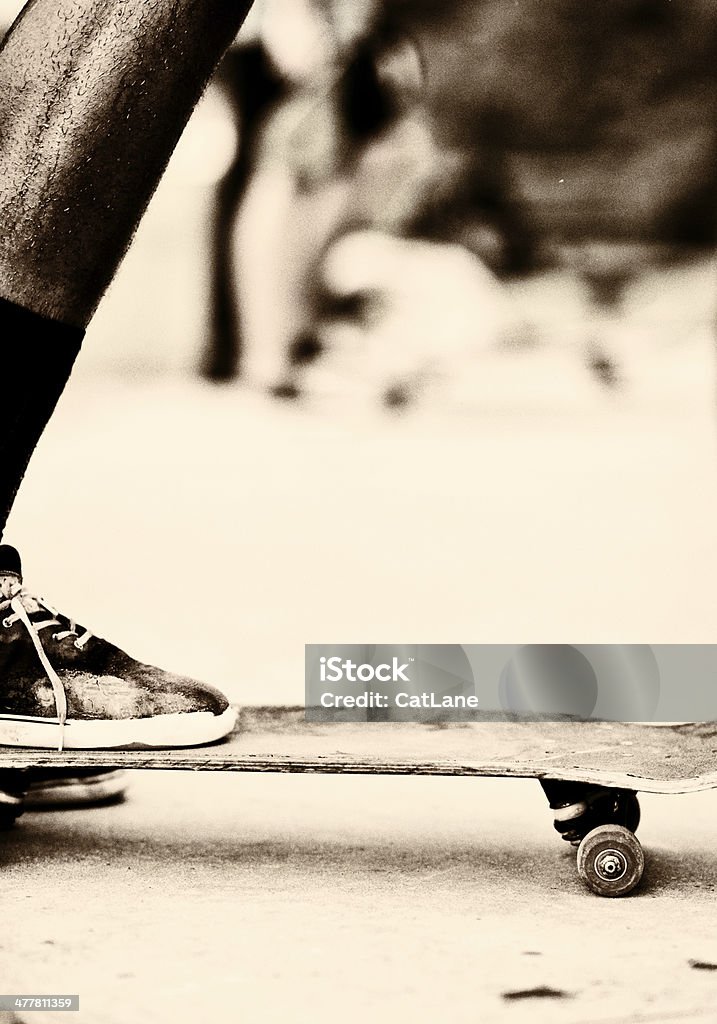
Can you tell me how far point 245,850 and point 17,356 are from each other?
1.77 ft

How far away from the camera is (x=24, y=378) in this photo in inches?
37.0

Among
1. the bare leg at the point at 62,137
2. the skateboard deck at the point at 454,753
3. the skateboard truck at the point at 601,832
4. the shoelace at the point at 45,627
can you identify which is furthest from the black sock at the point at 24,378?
the skateboard truck at the point at 601,832

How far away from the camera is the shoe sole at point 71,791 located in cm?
129

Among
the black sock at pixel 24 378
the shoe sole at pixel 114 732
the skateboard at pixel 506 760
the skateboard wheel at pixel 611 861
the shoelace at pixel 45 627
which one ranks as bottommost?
the skateboard wheel at pixel 611 861

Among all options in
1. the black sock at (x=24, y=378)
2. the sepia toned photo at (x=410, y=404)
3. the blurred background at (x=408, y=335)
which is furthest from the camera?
the blurred background at (x=408, y=335)

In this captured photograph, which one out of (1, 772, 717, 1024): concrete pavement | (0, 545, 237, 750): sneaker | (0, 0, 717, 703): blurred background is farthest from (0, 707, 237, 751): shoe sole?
(0, 0, 717, 703): blurred background

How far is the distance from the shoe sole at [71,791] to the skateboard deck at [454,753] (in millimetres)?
219

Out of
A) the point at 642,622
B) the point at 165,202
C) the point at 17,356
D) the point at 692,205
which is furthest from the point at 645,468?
the point at 17,356

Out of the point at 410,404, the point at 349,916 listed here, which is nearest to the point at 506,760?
the point at 349,916

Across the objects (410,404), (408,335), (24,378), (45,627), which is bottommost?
(45,627)

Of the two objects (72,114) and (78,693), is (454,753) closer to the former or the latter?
(78,693)

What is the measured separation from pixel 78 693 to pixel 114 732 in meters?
0.05

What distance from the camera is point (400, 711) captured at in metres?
1.33

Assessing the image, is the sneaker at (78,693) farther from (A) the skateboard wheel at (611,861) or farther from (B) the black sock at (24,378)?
(A) the skateboard wheel at (611,861)
